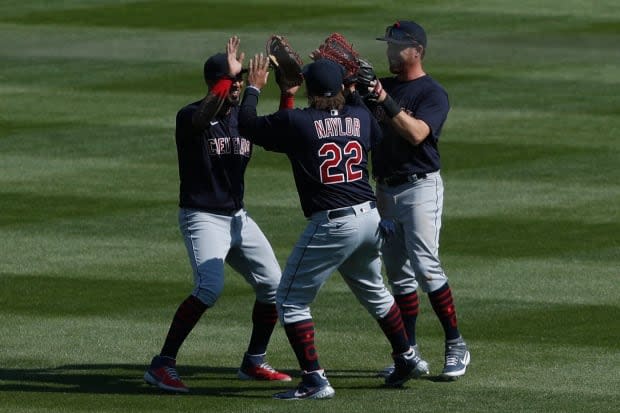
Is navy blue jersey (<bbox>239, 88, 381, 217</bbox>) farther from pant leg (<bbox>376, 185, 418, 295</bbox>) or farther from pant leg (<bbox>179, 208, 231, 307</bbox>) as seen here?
pant leg (<bbox>376, 185, 418, 295</bbox>)

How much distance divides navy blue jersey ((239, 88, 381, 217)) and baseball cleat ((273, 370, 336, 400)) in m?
0.95

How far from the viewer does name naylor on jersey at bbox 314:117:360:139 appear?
29.4ft

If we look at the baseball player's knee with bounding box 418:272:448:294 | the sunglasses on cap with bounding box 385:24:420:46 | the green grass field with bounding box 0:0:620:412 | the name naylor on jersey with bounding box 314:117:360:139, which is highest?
the sunglasses on cap with bounding box 385:24:420:46

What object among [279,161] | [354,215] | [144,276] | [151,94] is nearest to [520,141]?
[279,161]

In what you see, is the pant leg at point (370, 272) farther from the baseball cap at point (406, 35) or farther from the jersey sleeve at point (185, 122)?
the baseball cap at point (406, 35)

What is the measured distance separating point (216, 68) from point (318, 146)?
0.92 m

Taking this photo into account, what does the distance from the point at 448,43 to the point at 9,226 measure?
32.4 ft

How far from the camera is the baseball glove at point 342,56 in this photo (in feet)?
30.5

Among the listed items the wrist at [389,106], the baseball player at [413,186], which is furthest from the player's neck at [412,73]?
the wrist at [389,106]

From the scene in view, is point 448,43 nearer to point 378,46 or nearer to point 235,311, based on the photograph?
point 378,46

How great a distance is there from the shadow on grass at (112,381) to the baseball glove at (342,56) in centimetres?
194

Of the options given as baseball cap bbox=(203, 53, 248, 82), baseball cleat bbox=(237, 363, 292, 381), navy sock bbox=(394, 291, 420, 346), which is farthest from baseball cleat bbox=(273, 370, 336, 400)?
baseball cap bbox=(203, 53, 248, 82)

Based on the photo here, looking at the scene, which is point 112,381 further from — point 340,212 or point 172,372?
point 340,212

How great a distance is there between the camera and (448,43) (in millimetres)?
22203
